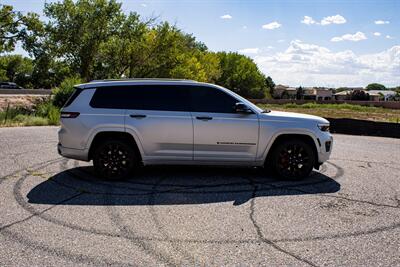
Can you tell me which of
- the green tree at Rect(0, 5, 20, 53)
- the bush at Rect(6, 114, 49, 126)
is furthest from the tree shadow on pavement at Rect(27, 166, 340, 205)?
the green tree at Rect(0, 5, 20, 53)

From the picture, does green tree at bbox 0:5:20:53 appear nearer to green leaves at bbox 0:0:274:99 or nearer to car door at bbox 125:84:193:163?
green leaves at bbox 0:0:274:99

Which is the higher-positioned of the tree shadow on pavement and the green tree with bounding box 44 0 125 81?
the green tree with bounding box 44 0 125 81

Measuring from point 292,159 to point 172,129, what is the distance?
2.27m

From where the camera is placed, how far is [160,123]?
742cm

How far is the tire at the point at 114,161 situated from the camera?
24.6 feet

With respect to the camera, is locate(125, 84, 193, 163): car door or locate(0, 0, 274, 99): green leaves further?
locate(0, 0, 274, 99): green leaves

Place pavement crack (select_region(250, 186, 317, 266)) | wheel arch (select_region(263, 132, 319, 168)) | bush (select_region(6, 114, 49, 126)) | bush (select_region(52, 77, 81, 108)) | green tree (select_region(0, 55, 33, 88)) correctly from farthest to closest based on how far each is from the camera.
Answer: green tree (select_region(0, 55, 33, 88)) → bush (select_region(52, 77, 81, 108)) → bush (select_region(6, 114, 49, 126)) → wheel arch (select_region(263, 132, 319, 168)) → pavement crack (select_region(250, 186, 317, 266))

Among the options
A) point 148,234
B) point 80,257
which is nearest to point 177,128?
point 148,234

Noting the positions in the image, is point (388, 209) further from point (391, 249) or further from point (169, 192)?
point (169, 192)

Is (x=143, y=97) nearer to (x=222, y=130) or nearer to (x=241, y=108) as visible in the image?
(x=222, y=130)

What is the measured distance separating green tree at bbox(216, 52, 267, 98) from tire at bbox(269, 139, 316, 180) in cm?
10613

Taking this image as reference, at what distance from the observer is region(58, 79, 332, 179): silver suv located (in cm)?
744

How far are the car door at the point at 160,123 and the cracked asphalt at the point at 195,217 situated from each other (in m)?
0.56

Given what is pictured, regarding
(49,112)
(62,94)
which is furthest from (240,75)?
(49,112)
